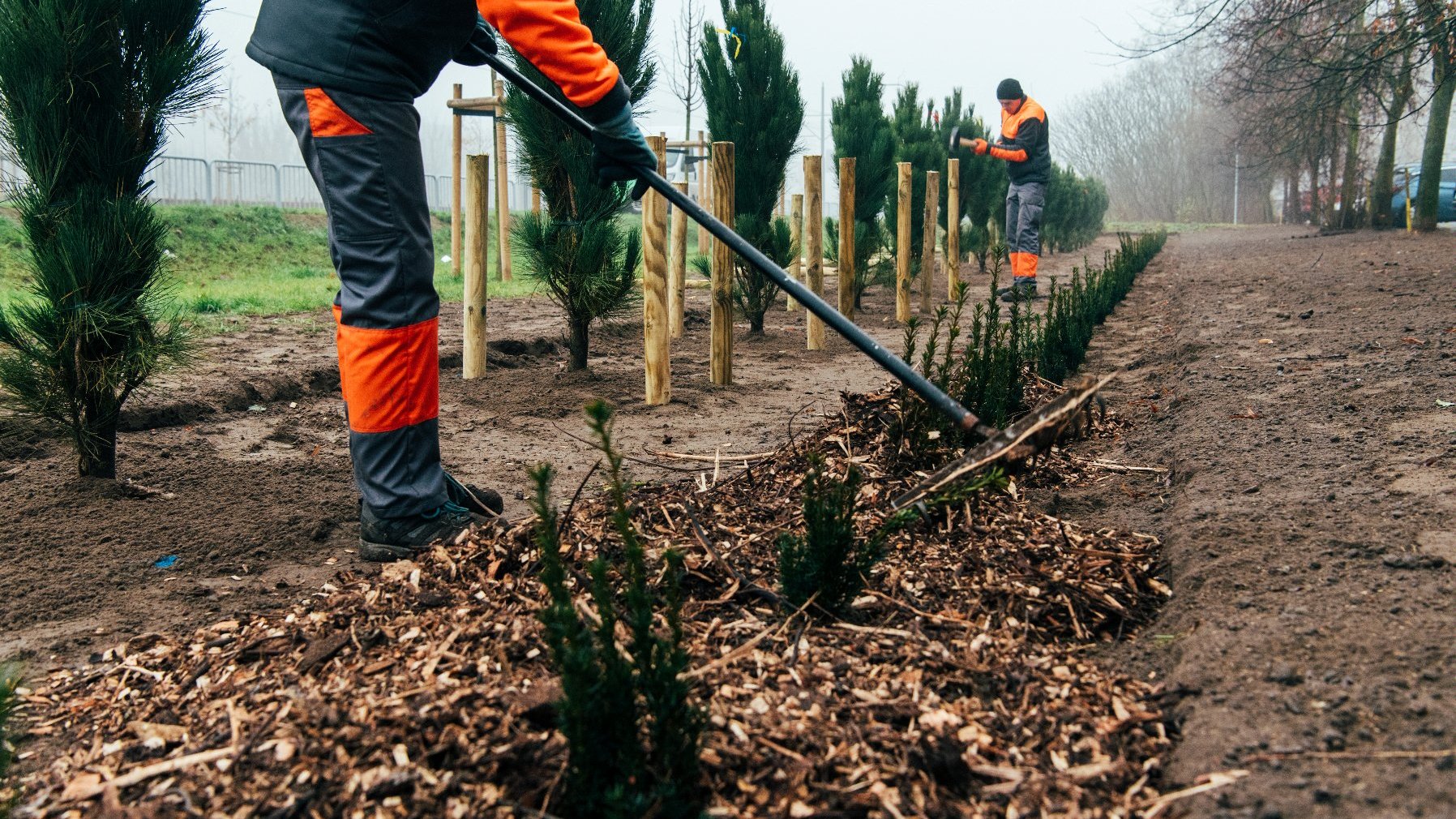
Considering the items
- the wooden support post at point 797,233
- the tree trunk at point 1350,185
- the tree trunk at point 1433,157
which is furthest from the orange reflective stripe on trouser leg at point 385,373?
the tree trunk at point 1350,185

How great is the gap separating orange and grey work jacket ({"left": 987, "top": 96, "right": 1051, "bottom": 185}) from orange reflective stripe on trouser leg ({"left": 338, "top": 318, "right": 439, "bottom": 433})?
30.4ft

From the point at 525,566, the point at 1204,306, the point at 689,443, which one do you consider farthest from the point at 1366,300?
the point at 525,566

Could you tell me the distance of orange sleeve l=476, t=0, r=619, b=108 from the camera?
3268 millimetres

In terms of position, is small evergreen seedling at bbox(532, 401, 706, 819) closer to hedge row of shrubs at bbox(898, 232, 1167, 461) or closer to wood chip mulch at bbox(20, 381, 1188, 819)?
wood chip mulch at bbox(20, 381, 1188, 819)

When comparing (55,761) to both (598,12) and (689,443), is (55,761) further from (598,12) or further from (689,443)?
Result: (598,12)

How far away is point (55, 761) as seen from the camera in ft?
7.48

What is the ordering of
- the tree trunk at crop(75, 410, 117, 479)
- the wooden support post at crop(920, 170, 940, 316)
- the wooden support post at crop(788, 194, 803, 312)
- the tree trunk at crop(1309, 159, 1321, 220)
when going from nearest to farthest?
the tree trunk at crop(75, 410, 117, 479) → the wooden support post at crop(920, 170, 940, 316) → the wooden support post at crop(788, 194, 803, 312) → the tree trunk at crop(1309, 159, 1321, 220)

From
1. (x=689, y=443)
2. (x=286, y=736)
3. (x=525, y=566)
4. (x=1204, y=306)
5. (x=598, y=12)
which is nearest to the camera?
(x=286, y=736)

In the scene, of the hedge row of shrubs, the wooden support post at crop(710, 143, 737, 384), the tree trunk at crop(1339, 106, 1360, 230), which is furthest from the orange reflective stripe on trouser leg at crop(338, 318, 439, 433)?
the tree trunk at crop(1339, 106, 1360, 230)

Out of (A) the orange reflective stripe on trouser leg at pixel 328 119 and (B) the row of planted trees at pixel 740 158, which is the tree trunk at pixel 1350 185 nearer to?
(B) the row of planted trees at pixel 740 158

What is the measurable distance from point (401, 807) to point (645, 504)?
173 centimetres

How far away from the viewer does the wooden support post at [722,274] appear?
6359 mm

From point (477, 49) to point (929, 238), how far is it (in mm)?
7674

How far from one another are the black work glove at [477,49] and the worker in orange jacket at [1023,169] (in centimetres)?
808
